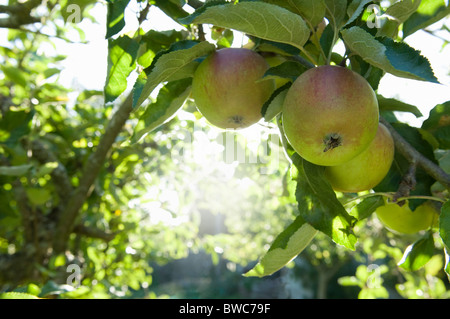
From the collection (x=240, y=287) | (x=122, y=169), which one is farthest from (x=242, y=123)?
(x=240, y=287)

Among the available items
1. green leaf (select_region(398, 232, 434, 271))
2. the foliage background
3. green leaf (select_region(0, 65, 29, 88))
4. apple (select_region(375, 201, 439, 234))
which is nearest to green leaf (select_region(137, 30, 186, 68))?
the foliage background

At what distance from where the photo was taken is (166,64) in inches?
25.4

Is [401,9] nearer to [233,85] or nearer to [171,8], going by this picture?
[233,85]

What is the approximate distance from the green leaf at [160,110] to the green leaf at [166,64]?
8 cm

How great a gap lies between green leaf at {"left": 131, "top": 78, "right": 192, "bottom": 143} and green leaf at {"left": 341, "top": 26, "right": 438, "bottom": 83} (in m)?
0.34

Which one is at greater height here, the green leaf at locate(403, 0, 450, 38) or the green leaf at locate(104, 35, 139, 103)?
the green leaf at locate(403, 0, 450, 38)

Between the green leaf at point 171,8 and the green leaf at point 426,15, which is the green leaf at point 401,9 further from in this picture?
the green leaf at point 171,8

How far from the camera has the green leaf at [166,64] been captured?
2.07 feet

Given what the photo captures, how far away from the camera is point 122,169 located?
2129 millimetres

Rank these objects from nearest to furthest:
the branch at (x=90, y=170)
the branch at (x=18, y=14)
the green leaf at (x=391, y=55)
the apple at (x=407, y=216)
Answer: the green leaf at (x=391, y=55) → the apple at (x=407, y=216) → the branch at (x=18, y=14) → the branch at (x=90, y=170)

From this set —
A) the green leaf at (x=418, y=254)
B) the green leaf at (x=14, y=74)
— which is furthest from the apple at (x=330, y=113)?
the green leaf at (x=14, y=74)

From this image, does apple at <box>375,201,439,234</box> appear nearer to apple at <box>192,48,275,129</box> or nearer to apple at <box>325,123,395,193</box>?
apple at <box>325,123,395,193</box>

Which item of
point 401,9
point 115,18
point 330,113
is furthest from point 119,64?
point 401,9

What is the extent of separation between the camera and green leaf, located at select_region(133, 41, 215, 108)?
631 mm
